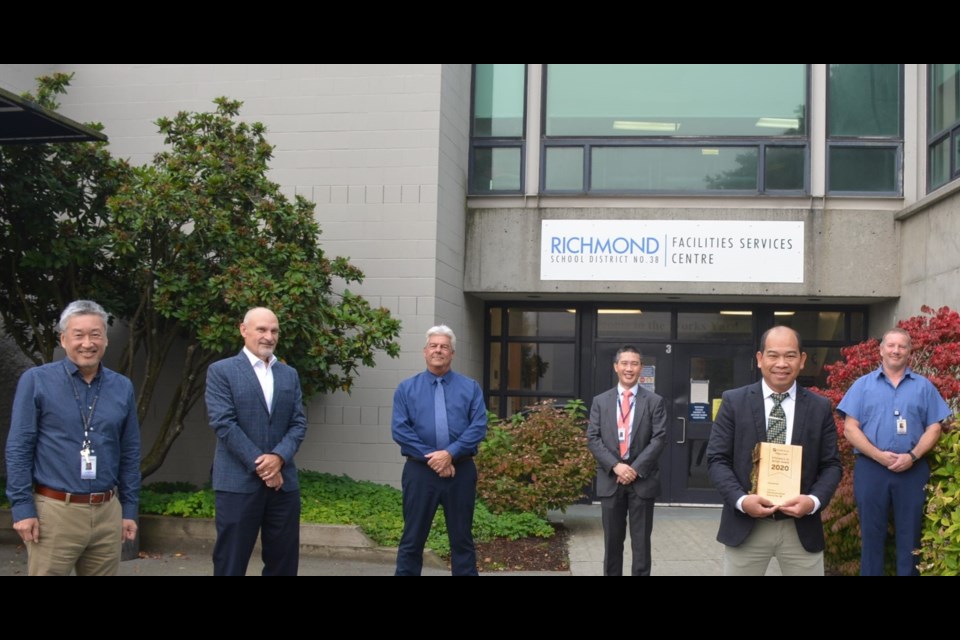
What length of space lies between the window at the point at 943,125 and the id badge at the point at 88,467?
998 cm

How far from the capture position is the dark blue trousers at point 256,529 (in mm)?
5480

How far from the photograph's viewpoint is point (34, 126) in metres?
7.82

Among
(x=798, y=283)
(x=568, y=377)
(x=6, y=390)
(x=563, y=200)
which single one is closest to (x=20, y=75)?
(x=6, y=390)

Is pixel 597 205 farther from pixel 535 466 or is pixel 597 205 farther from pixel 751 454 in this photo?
pixel 751 454

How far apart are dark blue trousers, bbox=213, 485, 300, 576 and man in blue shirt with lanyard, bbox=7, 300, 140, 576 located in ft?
2.14

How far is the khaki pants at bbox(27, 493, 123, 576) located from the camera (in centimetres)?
463

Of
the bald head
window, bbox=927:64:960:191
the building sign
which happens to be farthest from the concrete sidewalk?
window, bbox=927:64:960:191

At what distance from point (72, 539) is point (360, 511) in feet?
16.1

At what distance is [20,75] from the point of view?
11352mm

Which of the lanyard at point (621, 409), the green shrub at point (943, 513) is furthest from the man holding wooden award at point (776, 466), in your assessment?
the lanyard at point (621, 409)

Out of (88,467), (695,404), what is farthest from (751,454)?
(695,404)

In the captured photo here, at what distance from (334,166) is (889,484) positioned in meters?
7.28

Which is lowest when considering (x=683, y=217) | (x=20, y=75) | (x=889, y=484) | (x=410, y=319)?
(x=889, y=484)

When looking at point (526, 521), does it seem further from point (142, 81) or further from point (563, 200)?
point (142, 81)
